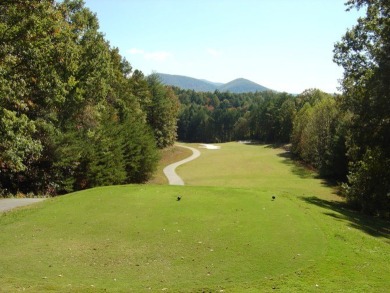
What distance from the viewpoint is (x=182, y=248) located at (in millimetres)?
11602

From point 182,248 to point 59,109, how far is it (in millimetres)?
22045

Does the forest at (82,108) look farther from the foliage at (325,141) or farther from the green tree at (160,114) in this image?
the green tree at (160,114)

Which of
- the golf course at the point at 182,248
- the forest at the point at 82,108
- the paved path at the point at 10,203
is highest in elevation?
the forest at the point at 82,108

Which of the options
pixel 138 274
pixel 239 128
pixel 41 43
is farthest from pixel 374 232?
pixel 239 128

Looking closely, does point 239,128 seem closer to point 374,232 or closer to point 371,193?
point 371,193

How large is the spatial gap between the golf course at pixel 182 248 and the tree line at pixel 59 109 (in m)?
5.77

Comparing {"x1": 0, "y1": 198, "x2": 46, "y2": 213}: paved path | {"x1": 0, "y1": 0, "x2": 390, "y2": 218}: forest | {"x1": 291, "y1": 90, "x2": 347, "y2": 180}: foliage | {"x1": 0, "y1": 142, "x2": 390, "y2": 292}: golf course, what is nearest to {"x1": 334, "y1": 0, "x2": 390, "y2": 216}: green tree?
{"x1": 0, "y1": 0, "x2": 390, "y2": 218}: forest

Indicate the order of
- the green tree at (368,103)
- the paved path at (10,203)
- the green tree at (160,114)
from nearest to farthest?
the paved path at (10,203)
the green tree at (368,103)
the green tree at (160,114)

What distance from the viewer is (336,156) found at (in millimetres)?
49781

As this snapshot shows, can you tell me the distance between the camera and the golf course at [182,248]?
920 centimetres

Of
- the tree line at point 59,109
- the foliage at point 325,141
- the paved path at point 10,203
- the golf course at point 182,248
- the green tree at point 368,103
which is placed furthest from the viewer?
the foliage at point 325,141

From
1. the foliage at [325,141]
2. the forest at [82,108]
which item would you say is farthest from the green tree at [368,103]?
the foliage at [325,141]

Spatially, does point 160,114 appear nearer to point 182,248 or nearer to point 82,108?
point 82,108

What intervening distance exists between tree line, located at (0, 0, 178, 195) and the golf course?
5774 millimetres
